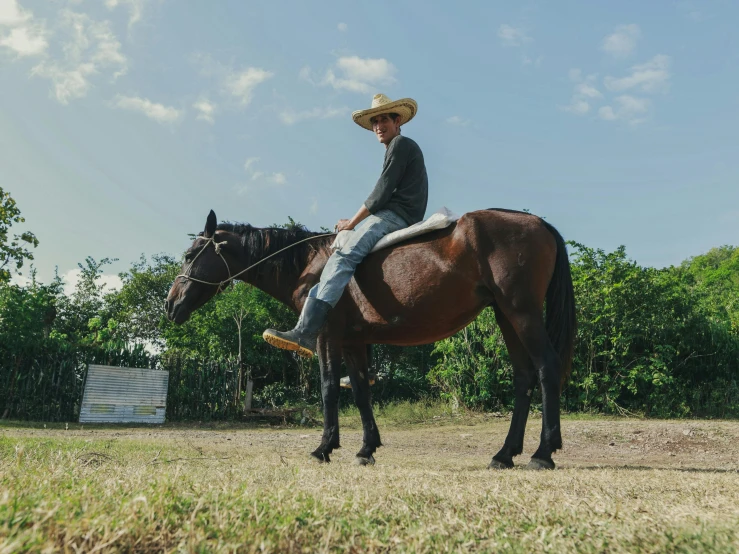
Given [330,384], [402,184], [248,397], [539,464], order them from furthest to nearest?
→ 1. [248,397]
2. [402,184]
3. [330,384]
4. [539,464]

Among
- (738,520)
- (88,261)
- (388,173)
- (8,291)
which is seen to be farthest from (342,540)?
(88,261)

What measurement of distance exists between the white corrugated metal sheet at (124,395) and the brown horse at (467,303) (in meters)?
13.3

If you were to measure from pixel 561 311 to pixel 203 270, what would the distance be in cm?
368

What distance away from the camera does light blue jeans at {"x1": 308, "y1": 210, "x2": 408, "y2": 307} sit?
5058 millimetres

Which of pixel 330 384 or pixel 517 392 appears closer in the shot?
pixel 517 392

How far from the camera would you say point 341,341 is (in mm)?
5359

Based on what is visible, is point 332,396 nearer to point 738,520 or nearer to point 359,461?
point 359,461

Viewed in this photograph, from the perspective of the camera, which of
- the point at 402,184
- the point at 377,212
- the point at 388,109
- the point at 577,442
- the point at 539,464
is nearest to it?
the point at 539,464

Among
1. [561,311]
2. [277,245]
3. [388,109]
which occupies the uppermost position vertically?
[388,109]

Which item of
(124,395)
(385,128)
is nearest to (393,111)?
(385,128)

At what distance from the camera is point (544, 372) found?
14.9ft

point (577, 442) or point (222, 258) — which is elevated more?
point (222, 258)

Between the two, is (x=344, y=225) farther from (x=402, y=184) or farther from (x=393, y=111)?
(x=393, y=111)

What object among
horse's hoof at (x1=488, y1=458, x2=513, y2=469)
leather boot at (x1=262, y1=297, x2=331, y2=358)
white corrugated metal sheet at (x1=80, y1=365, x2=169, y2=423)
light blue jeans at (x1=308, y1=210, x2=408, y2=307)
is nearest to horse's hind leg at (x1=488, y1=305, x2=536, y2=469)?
horse's hoof at (x1=488, y1=458, x2=513, y2=469)
